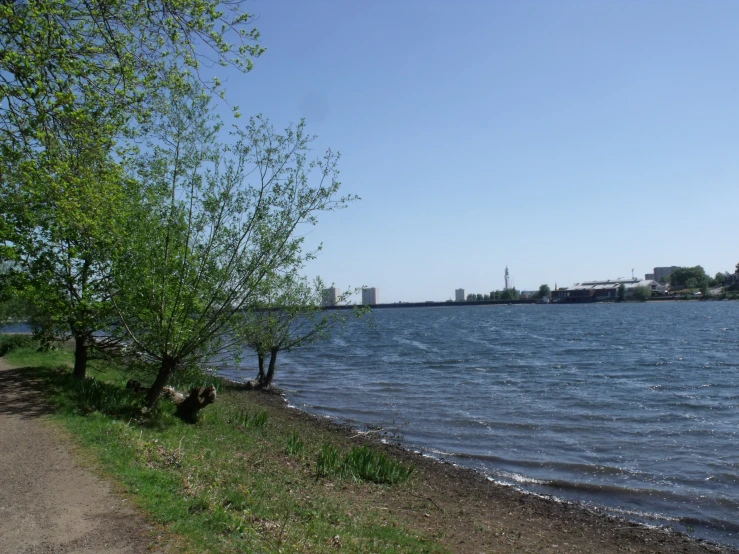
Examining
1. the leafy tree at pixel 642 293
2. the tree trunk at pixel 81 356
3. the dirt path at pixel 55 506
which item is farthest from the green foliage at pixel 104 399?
the leafy tree at pixel 642 293

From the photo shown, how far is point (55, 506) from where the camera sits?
796cm

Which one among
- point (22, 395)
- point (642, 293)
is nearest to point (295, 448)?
point (22, 395)

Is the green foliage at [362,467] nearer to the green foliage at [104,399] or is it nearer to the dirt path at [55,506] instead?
the green foliage at [104,399]

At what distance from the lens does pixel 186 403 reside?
15.6 meters

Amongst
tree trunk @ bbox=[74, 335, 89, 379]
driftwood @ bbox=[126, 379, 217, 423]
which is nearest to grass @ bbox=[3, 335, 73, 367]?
tree trunk @ bbox=[74, 335, 89, 379]

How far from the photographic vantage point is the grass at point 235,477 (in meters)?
7.64

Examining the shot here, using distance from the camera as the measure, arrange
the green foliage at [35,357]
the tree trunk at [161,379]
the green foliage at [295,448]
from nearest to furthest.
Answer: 1. the tree trunk at [161,379]
2. the green foliage at [295,448]
3. the green foliage at [35,357]

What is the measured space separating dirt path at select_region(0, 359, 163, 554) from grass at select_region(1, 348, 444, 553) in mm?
352

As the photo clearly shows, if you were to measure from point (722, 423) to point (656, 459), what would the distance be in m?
6.07

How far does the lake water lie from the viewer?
1496 cm

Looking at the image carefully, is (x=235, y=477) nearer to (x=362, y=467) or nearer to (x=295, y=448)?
(x=362, y=467)

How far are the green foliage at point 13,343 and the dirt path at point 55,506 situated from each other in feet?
54.8

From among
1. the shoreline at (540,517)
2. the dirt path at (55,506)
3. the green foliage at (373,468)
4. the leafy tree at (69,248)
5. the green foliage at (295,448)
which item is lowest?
the shoreline at (540,517)

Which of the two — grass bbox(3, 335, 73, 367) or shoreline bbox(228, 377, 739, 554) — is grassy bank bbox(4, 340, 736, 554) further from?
grass bbox(3, 335, 73, 367)
